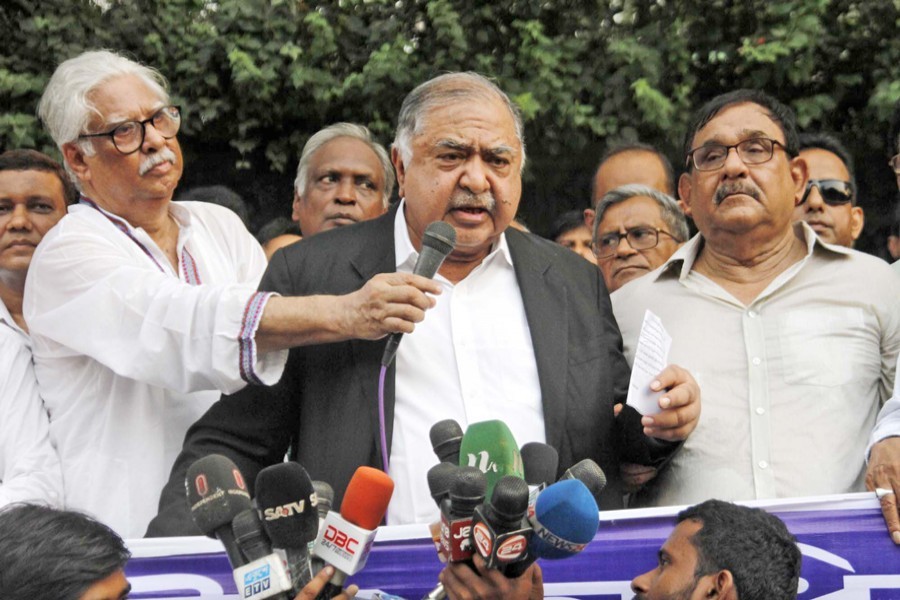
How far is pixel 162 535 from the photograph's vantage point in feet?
11.9

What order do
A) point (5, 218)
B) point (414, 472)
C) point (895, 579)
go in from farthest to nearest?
point (5, 218) → point (414, 472) → point (895, 579)

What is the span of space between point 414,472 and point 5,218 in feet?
6.02

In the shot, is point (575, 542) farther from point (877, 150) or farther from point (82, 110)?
point (877, 150)

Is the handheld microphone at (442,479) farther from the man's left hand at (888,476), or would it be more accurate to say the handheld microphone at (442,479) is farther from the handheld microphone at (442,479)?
the man's left hand at (888,476)

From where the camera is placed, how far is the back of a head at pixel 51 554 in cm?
271

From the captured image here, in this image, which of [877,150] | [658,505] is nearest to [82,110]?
[658,505]

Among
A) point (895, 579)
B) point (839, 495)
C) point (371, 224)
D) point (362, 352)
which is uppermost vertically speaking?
point (371, 224)

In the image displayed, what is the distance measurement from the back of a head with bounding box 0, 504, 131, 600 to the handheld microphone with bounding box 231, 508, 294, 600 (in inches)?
14.0

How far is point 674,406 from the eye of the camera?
3.65m

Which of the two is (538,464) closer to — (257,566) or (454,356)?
(257,566)

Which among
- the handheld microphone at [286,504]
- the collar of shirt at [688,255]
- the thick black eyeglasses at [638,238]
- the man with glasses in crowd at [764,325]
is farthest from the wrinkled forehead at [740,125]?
the handheld microphone at [286,504]

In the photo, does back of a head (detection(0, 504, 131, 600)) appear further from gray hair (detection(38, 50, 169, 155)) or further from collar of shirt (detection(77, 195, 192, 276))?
gray hair (detection(38, 50, 169, 155))

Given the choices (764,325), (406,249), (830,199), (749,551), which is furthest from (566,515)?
(830,199)

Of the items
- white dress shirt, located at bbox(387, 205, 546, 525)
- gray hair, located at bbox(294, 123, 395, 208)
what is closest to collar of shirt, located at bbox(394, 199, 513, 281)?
white dress shirt, located at bbox(387, 205, 546, 525)
